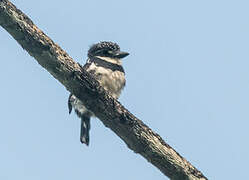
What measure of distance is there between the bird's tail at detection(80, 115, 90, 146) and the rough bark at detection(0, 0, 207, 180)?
7.86 ft

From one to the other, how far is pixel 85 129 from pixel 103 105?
2482 mm

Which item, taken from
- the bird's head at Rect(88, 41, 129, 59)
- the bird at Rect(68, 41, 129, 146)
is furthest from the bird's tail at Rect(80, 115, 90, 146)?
the bird's head at Rect(88, 41, 129, 59)

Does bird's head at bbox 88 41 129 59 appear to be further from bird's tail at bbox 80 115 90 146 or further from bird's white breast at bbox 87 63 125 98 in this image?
bird's tail at bbox 80 115 90 146

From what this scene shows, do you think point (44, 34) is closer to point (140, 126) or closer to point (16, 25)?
point (16, 25)

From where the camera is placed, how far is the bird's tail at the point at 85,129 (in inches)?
256

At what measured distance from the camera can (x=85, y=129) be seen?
6.57 m

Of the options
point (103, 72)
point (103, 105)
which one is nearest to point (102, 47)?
point (103, 72)

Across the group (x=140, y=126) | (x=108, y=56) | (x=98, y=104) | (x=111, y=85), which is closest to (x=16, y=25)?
(x=98, y=104)

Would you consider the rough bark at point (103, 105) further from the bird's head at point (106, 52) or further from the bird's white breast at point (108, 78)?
the bird's head at point (106, 52)

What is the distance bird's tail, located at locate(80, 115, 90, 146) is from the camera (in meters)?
6.50

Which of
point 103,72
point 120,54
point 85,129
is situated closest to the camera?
point 103,72

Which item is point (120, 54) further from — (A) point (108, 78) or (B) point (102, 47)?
(A) point (108, 78)

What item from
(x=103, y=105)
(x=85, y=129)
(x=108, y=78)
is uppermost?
(x=108, y=78)

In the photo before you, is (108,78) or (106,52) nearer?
(108,78)
